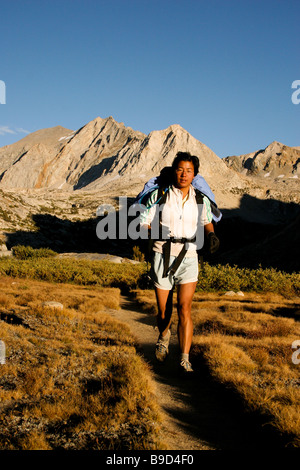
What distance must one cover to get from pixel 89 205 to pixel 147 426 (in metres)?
65.5

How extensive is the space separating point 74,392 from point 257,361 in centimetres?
288

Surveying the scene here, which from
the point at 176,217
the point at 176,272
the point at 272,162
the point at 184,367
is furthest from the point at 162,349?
the point at 272,162

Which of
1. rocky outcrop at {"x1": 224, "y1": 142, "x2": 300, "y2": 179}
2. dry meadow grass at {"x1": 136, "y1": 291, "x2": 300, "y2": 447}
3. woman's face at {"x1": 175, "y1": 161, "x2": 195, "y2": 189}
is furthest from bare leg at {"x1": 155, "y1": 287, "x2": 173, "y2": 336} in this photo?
rocky outcrop at {"x1": 224, "y1": 142, "x2": 300, "y2": 179}

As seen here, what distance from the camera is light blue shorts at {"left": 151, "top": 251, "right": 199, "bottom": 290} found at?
496 cm

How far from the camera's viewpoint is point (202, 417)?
3625mm

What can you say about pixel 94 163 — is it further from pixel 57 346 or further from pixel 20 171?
pixel 57 346

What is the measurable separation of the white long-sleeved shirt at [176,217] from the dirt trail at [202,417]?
1.76 meters

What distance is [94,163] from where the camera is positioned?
374 feet

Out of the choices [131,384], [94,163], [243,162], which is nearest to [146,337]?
[131,384]

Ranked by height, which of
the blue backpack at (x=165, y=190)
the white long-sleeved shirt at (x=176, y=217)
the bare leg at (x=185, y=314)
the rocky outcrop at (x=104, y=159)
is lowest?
the bare leg at (x=185, y=314)

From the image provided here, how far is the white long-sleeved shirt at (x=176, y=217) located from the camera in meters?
4.90

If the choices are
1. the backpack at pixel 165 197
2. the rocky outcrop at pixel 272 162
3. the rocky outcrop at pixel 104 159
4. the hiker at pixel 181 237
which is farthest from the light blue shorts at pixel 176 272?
the rocky outcrop at pixel 272 162

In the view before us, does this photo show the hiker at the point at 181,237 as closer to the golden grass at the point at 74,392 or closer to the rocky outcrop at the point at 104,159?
the golden grass at the point at 74,392

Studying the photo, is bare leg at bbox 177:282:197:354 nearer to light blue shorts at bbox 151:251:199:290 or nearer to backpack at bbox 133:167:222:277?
light blue shorts at bbox 151:251:199:290
